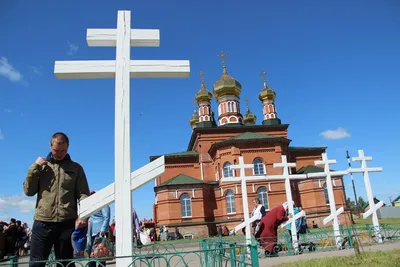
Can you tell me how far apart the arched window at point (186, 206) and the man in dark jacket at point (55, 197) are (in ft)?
84.6

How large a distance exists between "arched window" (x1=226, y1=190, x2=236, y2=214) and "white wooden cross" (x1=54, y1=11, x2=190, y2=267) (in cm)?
2577

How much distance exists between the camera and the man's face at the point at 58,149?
3.42 meters

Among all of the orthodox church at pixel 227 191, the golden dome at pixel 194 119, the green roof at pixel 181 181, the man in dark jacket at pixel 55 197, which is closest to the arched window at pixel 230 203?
the orthodox church at pixel 227 191

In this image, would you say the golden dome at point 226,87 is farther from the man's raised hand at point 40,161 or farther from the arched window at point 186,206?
the man's raised hand at point 40,161

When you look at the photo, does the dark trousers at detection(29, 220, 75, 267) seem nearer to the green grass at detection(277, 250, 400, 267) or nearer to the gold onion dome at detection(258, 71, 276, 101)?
the green grass at detection(277, 250, 400, 267)

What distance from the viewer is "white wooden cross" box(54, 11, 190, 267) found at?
3426 mm

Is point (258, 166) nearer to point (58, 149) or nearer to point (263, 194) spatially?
point (263, 194)

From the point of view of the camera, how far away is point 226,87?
34.9 m

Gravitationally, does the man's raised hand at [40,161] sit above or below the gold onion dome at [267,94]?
below

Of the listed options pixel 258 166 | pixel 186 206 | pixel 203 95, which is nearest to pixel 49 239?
pixel 186 206

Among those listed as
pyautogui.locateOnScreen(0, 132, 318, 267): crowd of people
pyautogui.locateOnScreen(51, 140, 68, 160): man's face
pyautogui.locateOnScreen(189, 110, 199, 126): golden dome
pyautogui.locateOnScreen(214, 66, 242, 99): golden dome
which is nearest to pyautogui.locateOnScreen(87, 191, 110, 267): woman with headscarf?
pyautogui.locateOnScreen(0, 132, 318, 267): crowd of people

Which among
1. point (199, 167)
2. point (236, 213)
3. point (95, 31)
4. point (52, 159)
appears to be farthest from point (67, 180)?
point (199, 167)

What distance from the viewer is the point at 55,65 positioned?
148 inches

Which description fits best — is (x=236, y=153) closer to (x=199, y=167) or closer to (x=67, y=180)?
(x=199, y=167)
